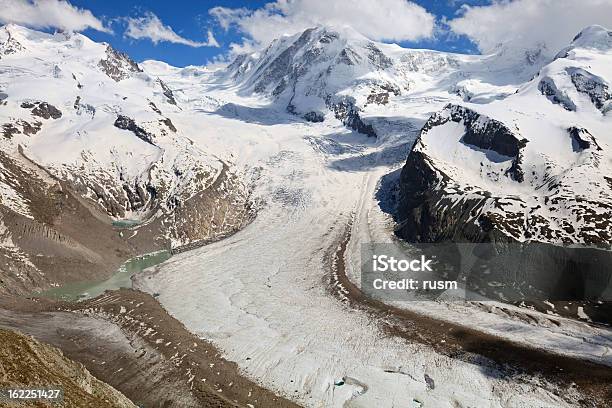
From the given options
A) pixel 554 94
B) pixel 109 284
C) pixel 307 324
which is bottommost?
pixel 109 284

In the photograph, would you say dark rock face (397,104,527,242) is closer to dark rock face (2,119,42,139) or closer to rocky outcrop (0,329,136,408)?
rocky outcrop (0,329,136,408)

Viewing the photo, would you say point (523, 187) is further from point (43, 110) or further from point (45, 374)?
point (43, 110)

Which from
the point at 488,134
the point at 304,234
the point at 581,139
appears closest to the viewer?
the point at 581,139

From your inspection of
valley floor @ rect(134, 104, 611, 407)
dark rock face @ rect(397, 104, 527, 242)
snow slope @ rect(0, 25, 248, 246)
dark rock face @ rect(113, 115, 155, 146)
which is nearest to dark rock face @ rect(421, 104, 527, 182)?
dark rock face @ rect(397, 104, 527, 242)

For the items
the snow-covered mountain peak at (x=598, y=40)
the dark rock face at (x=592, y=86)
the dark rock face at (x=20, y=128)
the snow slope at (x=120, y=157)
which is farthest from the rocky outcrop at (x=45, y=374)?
the snow-covered mountain peak at (x=598, y=40)

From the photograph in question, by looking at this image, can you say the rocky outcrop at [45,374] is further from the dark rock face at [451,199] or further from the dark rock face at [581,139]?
the dark rock face at [581,139]

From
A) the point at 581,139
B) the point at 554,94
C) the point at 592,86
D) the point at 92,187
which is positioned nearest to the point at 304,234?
the point at 92,187
